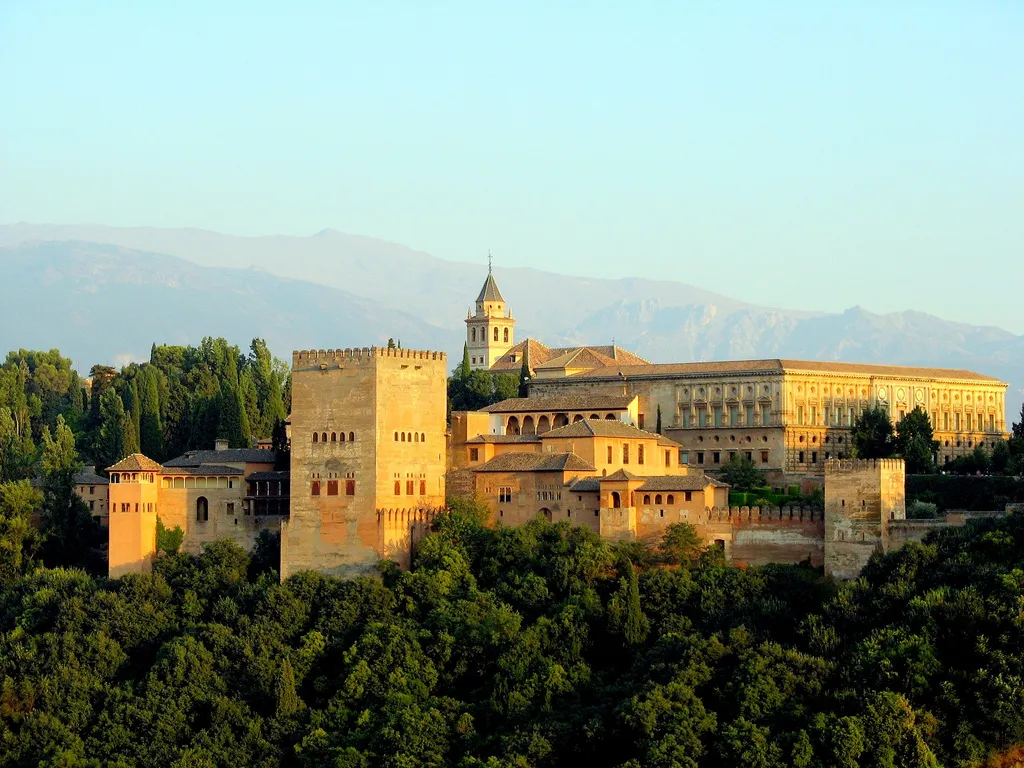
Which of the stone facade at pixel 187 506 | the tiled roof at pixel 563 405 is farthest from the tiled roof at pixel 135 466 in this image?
the tiled roof at pixel 563 405

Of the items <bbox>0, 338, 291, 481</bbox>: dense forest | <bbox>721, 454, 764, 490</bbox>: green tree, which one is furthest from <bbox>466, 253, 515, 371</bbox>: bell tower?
<bbox>721, 454, 764, 490</bbox>: green tree

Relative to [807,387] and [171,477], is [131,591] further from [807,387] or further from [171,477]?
[807,387]

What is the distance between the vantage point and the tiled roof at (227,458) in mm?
56156

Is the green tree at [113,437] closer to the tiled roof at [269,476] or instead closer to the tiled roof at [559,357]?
the tiled roof at [269,476]

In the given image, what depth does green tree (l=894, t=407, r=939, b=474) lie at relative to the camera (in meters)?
59.9

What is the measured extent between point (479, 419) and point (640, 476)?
6695 millimetres

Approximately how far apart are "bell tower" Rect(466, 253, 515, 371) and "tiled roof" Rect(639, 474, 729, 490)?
4317cm

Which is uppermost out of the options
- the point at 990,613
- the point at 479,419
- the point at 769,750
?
the point at 479,419

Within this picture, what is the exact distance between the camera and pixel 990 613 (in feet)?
137

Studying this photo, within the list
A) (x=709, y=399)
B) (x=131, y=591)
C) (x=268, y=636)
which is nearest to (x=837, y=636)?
(x=268, y=636)

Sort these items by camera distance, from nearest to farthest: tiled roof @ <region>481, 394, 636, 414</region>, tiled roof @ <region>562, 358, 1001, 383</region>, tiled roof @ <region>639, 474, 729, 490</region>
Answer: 1. tiled roof @ <region>639, 474, 729, 490</region>
2. tiled roof @ <region>481, 394, 636, 414</region>
3. tiled roof @ <region>562, 358, 1001, 383</region>

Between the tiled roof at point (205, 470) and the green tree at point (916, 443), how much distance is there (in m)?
20.7

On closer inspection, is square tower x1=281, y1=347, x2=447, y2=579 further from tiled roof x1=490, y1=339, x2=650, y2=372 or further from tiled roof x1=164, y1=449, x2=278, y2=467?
tiled roof x1=490, y1=339, x2=650, y2=372

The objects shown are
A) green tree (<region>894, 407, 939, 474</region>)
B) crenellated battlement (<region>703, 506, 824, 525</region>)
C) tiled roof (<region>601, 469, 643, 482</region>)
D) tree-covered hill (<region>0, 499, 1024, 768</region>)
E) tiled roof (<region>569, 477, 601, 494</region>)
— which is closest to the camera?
tree-covered hill (<region>0, 499, 1024, 768</region>)
